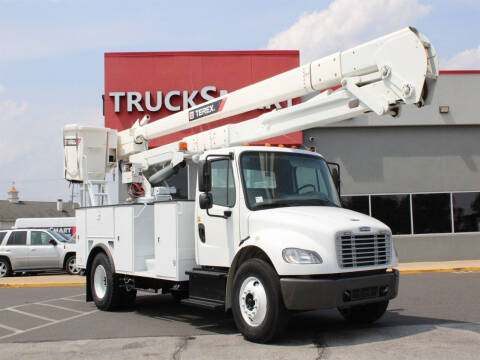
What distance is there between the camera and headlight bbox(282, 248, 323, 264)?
6.88 metres

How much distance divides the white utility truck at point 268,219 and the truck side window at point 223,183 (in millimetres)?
17

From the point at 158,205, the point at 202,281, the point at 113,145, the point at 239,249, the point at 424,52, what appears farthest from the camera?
the point at 113,145

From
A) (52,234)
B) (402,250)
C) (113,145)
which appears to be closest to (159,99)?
(52,234)

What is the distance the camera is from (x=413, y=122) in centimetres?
2031

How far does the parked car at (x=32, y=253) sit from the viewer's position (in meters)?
18.9

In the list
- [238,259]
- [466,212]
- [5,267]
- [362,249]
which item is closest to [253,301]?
[238,259]

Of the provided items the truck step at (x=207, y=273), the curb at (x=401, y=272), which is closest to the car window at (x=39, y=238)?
the curb at (x=401, y=272)

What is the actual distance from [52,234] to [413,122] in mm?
13084

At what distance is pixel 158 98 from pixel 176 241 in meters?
12.1

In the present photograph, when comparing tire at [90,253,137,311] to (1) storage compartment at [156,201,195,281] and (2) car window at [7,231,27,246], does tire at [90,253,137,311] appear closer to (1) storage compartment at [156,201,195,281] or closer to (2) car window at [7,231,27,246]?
(1) storage compartment at [156,201,195,281]

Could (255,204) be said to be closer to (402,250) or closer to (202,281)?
(202,281)

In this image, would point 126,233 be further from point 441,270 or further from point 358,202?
point 358,202

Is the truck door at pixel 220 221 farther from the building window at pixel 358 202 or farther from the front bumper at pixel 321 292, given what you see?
the building window at pixel 358 202

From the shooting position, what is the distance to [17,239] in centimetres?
1919
